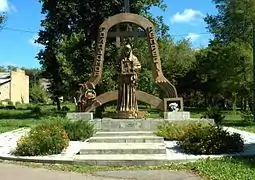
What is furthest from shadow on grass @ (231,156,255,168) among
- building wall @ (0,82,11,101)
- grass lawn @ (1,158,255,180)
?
building wall @ (0,82,11,101)

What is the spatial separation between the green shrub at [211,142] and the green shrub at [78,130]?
4.31m

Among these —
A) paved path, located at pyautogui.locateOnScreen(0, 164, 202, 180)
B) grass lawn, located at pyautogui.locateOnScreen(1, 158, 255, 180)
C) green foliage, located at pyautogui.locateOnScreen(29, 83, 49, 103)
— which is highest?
green foliage, located at pyautogui.locateOnScreen(29, 83, 49, 103)

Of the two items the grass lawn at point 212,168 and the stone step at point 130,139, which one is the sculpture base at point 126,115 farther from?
the grass lawn at point 212,168

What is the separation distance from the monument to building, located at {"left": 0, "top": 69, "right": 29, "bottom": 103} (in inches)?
2844

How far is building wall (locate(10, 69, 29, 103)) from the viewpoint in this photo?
95.7m

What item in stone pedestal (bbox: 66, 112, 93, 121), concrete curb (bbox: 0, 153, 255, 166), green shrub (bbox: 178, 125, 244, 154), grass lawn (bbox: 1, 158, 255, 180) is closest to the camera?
grass lawn (bbox: 1, 158, 255, 180)

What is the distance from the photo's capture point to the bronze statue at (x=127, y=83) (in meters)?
20.0

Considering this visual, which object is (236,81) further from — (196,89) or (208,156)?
(196,89)

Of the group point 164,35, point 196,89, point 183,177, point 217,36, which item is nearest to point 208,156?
point 183,177

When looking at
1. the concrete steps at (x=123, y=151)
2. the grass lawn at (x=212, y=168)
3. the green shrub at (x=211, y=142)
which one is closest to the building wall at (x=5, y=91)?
the concrete steps at (x=123, y=151)

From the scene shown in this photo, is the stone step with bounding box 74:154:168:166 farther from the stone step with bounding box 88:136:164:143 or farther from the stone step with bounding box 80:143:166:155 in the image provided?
the stone step with bounding box 88:136:164:143

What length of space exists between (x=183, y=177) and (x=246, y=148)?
480cm

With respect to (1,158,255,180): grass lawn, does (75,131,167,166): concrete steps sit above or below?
above

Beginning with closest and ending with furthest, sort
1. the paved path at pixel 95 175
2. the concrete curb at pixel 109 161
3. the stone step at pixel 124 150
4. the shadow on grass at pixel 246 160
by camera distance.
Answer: the paved path at pixel 95 175, the shadow on grass at pixel 246 160, the concrete curb at pixel 109 161, the stone step at pixel 124 150
